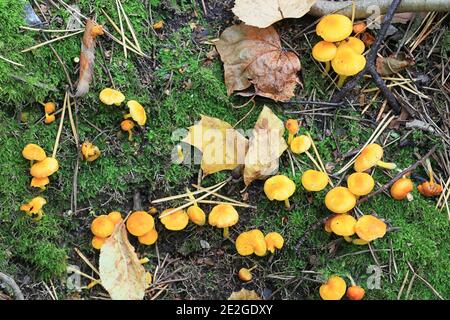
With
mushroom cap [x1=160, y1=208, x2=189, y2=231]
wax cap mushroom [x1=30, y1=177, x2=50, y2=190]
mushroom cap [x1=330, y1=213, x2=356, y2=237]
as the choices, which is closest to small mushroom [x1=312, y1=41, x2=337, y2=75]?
mushroom cap [x1=330, y1=213, x2=356, y2=237]

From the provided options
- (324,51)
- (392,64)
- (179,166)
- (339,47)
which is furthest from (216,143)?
(392,64)

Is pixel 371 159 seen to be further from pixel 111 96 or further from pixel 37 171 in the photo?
pixel 37 171

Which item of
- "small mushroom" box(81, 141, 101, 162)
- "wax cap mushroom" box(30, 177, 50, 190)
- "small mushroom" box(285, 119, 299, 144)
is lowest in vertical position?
"small mushroom" box(285, 119, 299, 144)

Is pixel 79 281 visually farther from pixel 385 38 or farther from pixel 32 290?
pixel 385 38

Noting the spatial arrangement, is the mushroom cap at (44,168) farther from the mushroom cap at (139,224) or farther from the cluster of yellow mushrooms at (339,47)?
the cluster of yellow mushrooms at (339,47)

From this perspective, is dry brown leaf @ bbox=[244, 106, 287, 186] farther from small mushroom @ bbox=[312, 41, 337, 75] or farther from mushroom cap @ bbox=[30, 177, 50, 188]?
mushroom cap @ bbox=[30, 177, 50, 188]

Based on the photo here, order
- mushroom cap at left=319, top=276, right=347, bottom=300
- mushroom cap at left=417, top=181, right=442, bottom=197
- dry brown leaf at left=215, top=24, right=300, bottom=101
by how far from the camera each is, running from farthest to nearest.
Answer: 1. dry brown leaf at left=215, top=24, right=300, bottom=101
2. mushroom cap at left=417, top=181, right=442, bottom=197
3. mushroom cap at left=319, top=276, right=347, bottom=300

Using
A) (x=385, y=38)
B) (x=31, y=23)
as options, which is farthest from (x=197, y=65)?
(x=385, y=38)
